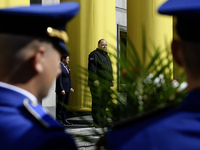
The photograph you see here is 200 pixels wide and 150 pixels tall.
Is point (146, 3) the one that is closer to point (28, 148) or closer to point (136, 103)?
point (136, 103)

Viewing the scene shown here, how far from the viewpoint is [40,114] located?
1.56 meters

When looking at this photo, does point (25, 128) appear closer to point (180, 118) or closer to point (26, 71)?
point (26, 71)

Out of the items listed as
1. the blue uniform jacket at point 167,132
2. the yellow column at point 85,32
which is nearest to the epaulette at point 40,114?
the blue uniform jacket at point 167,132

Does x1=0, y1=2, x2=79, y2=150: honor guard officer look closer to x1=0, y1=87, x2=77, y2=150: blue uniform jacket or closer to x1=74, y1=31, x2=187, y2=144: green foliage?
x1=0, y1=87, x2=77, y2=150: blue uniform jacket

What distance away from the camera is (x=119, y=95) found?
2.29 meters

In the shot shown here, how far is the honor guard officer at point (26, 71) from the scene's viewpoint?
1476 mm

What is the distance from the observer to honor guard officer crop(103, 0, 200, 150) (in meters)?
1.26

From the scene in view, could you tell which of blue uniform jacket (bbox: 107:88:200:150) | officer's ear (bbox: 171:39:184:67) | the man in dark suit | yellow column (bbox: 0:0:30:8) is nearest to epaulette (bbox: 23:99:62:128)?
blue uniform jacket (bbox: 107:88:200:150)

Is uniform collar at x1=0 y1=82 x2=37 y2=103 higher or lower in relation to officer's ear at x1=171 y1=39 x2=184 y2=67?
lower

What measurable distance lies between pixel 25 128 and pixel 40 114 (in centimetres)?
10

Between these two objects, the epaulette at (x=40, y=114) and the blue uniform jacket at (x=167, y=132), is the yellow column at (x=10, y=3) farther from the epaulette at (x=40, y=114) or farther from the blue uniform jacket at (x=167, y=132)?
the blue uniform jacket at (x=167, y=132)

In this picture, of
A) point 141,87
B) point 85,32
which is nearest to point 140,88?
point 141,87

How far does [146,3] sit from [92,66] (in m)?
2.20

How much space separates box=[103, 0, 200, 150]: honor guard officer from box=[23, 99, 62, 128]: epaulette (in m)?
0.22
